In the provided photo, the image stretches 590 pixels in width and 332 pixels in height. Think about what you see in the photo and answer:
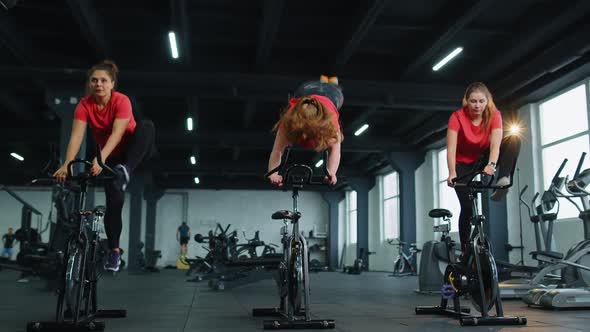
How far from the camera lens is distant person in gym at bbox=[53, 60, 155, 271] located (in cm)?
325

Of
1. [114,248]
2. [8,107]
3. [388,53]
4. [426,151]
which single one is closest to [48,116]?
[8,107]

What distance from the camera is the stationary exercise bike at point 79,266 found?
304cm

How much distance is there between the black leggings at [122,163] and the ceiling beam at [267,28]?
13.9 ft

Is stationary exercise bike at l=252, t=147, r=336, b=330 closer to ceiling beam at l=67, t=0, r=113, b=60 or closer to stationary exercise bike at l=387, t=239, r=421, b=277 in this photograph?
ceiling beam at l=67, t=0, r=113, b=60

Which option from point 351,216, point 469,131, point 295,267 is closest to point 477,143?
point 469,131

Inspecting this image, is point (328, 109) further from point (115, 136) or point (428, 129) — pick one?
point (428, 129)

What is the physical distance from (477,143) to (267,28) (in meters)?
5.04

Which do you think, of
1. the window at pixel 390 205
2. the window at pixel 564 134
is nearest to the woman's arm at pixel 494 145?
the window at pixel 564 134

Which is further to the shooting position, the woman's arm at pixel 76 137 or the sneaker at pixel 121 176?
the woman's arm at pixel 76 137

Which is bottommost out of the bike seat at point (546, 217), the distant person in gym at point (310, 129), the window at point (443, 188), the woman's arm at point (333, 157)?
the bike seat at point (546, 217)

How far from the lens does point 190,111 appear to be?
12.3m

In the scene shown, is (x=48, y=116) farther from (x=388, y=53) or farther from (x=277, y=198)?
(x=277, y=198)

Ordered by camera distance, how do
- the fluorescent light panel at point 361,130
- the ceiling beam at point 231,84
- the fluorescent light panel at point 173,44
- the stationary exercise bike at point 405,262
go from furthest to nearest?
the stationary exercise bike at point 405,262
the fluorescent light panel at point 361,130
the ceiling beam at point 231,84
the fluorescent light panel at point 173,44

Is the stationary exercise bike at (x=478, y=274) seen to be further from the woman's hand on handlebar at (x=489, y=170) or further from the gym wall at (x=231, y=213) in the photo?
the gym wall at (x=231, y=213)
